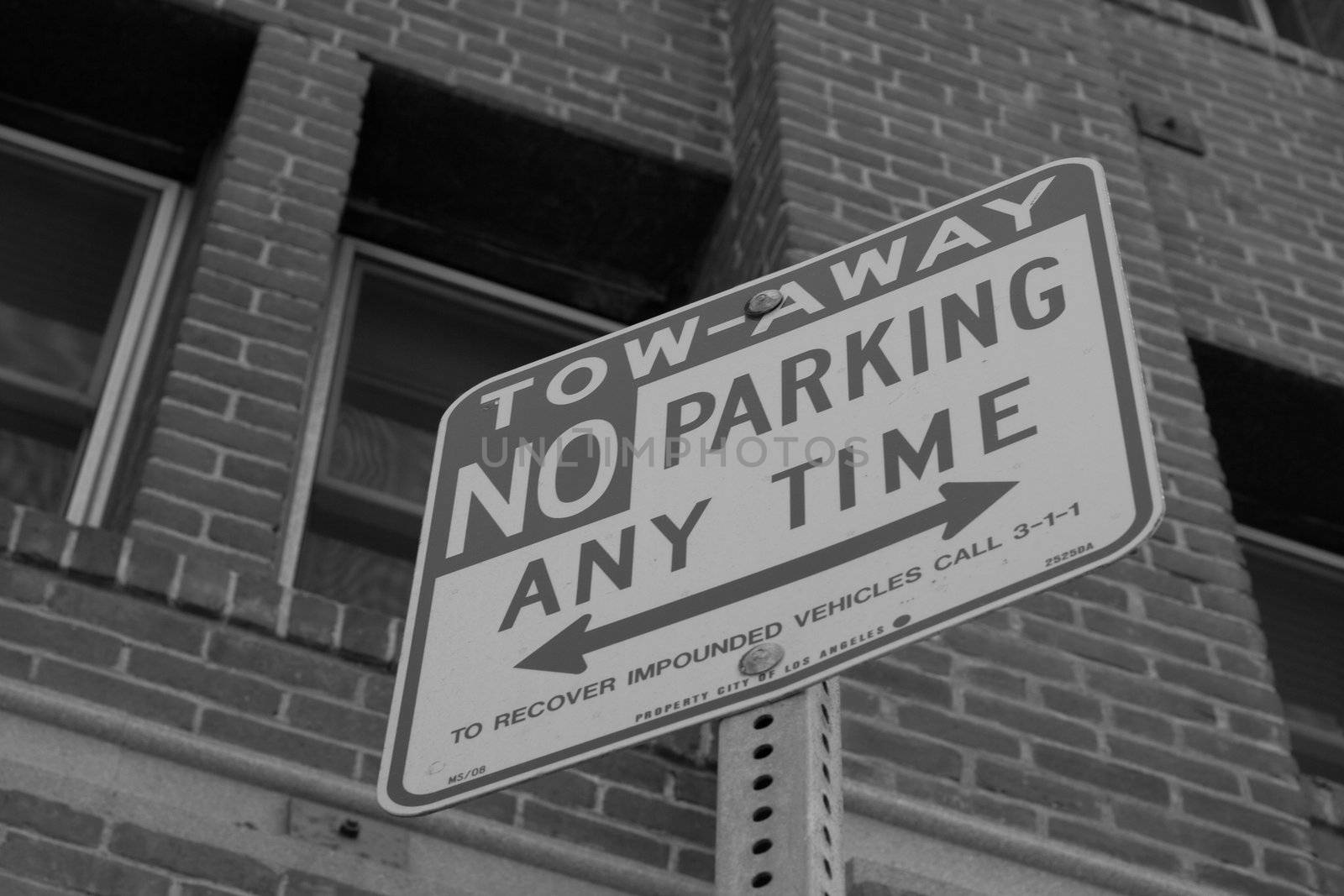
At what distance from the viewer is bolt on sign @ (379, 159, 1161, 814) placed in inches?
105

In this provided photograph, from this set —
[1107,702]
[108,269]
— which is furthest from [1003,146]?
[108,269]

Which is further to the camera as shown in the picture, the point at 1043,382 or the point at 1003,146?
the point at 1003,146

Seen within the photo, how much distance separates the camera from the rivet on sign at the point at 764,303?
127 inches

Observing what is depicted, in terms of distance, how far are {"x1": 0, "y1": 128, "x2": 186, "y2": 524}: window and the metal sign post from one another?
3.15 metres

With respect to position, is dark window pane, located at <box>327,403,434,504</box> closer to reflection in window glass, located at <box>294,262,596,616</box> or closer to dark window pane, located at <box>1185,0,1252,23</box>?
reflection in window glass, located at <box>294,262,596,616</box>

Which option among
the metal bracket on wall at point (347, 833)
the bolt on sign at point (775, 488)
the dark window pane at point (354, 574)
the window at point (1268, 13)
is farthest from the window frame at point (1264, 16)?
the bolt on sign at point (775, 488)

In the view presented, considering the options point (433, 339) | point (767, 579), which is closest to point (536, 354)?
point (433, 339)

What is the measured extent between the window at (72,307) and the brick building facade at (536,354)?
14 millimetres

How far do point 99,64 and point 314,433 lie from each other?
165 centimetres

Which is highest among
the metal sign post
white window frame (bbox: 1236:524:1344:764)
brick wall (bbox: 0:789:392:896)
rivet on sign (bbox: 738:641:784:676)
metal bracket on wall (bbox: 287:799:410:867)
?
white window frame (bbox: 1236:524:1344:764)

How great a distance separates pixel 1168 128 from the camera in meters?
7.62

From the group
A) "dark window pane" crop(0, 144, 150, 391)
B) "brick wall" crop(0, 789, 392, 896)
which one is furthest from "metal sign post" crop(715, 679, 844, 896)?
"dark window pane" crop(0, 144, 150, 391)

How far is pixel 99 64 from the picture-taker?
6629mm

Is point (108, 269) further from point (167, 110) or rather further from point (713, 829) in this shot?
point (713, 829)
